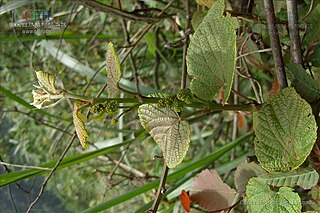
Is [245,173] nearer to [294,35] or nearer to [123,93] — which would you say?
[294,35]

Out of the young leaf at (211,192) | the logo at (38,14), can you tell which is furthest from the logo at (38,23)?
the young leaf at (211,192)

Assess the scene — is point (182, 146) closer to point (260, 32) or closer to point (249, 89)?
point (260, 32)

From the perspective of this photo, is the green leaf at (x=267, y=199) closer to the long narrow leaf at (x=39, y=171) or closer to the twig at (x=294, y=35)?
the twig at (x=294, y=35)

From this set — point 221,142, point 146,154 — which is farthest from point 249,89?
point 146,154

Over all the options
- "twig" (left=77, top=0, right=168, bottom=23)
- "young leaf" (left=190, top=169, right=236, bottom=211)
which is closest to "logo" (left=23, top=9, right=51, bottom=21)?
"twig" (left=77, top=0, right=168, bottom=23)

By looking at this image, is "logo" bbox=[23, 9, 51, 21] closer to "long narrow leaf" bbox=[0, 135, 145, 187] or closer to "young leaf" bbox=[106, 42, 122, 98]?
"long narrow leaf" bbox=[0, 135, 145, 187]

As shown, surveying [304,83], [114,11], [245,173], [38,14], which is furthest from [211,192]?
[38,14]
